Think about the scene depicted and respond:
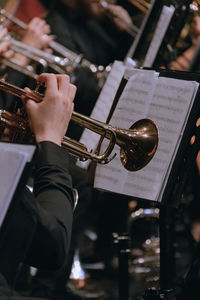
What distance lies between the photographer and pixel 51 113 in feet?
4.28

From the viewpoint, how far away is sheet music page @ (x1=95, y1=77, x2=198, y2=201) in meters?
1.55

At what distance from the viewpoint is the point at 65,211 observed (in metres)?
1.25

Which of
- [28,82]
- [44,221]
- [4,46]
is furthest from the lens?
[4,46]

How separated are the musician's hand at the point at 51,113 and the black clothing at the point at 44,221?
0.05 meters

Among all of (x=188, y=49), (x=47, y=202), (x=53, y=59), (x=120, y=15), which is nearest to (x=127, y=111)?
(x=47, y=202)

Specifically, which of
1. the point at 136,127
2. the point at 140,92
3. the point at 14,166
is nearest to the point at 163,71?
the point at 140,92

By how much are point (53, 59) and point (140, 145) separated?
1506mm

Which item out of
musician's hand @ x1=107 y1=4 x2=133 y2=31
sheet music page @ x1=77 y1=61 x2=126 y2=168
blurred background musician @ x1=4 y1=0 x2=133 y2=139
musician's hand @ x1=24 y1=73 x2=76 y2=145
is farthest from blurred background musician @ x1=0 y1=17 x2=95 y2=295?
musician's hand @ x1=24 y1=73 x2=76 y2=145

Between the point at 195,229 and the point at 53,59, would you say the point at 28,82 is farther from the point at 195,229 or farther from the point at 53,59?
the point at 195,229

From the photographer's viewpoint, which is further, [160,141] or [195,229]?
[195,229]

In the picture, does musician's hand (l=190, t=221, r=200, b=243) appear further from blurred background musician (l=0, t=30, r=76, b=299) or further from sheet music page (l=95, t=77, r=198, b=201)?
blurred background musician (l=0, t=30, r=76, b=299)

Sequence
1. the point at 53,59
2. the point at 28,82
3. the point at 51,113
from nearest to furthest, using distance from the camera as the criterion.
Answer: the point at 51,113, the point at 28,82, the point at 53,59

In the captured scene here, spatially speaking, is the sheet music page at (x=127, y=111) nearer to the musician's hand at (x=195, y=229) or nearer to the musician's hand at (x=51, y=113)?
the musician's hand at (x=51, y=113)

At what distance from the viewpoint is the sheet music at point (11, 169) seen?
969mm
